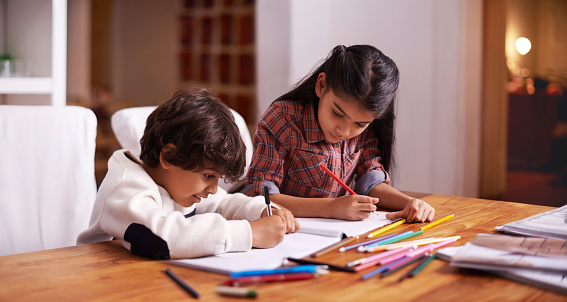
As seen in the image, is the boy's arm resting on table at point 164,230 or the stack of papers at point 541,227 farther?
the stack of papers at point 541,227

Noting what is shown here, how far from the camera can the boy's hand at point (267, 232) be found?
3.60ft

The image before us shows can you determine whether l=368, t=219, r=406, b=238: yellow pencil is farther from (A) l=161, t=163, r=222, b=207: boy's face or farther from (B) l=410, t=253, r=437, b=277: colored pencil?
(A) l=161, t=163, r=222, b=207: boy's face

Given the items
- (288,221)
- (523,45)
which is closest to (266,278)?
(288,221)

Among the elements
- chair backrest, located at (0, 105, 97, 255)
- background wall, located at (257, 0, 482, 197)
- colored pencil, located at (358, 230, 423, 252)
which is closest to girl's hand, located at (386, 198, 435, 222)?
colored pencil, located at (358, 230, 423, 252)

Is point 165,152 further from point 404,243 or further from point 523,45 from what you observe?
point 523,45

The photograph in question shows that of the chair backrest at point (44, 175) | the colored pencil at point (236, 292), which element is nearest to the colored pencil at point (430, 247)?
the colored pencil at point (236, 292)

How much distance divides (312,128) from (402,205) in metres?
0.32

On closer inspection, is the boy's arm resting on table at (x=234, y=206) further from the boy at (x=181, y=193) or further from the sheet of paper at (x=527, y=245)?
the sheet of paper at (x=527, y=245)

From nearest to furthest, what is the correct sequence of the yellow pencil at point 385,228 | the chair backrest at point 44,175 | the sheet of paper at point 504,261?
1. the sheet of paper at point 504,261
2. the yellow pencil at point 385,228
3. the chair backrest at point 44,175

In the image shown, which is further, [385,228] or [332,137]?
[332,137]

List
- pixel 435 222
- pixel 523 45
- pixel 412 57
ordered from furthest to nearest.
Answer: pixel 523 45 → pixel 412 57 → pixel 435 222

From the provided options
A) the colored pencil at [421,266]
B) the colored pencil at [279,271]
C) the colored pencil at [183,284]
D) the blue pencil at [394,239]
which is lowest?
the colored pencil at [183,284]

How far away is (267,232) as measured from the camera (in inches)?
43.9

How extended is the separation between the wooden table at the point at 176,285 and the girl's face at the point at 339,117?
0.55m
